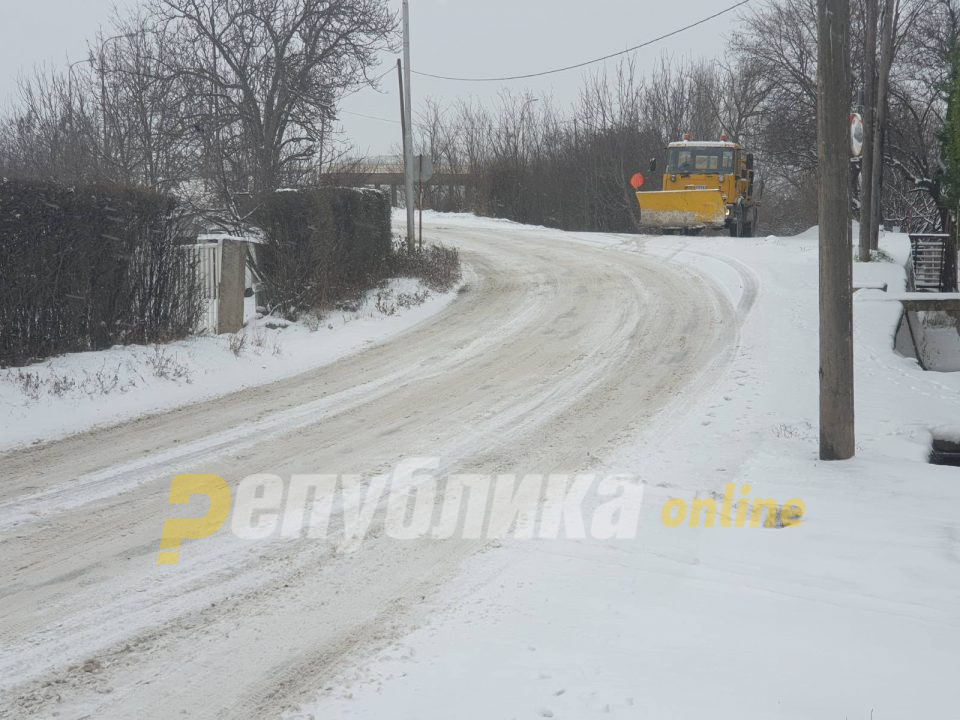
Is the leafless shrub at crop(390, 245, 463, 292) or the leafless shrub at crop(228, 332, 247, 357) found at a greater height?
the leafless shrub at crop(390, 245, 463, 292)

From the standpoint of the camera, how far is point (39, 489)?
21.8ft

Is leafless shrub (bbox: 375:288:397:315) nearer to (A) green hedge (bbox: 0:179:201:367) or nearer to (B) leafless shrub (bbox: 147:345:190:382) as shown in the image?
(A) green hedge (bbox: 0:179:201:367)

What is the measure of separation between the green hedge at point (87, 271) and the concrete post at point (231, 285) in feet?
2.04

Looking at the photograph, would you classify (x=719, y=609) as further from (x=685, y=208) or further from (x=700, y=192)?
(x=685, y=208)

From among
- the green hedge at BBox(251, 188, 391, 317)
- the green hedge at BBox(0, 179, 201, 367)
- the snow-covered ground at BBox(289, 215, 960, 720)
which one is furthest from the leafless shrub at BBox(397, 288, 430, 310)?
the snow-covered ground at BBox(289, 215, 960, 720)

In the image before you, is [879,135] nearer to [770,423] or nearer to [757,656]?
[770,423]

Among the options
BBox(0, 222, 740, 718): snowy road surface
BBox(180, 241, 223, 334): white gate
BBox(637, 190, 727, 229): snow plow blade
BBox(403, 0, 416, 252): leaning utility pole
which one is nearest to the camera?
BBox(0, 222, 740, 718): snowy road surface

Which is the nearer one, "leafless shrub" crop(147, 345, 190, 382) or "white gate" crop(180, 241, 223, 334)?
"leafless shrub" crop(147, 345, 190, 382)

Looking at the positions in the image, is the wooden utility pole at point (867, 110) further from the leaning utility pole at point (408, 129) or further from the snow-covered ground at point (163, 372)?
the snow-covered ground at point (163, 372)

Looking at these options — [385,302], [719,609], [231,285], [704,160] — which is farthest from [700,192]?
[719,609]

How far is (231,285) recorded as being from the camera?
13070mm

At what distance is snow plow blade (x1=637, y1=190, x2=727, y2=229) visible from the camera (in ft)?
87.5

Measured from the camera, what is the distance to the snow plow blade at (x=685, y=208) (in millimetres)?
26672

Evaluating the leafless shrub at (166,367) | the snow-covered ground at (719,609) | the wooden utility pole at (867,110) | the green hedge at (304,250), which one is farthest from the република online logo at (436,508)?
the wooden utility pole at (867,110)
